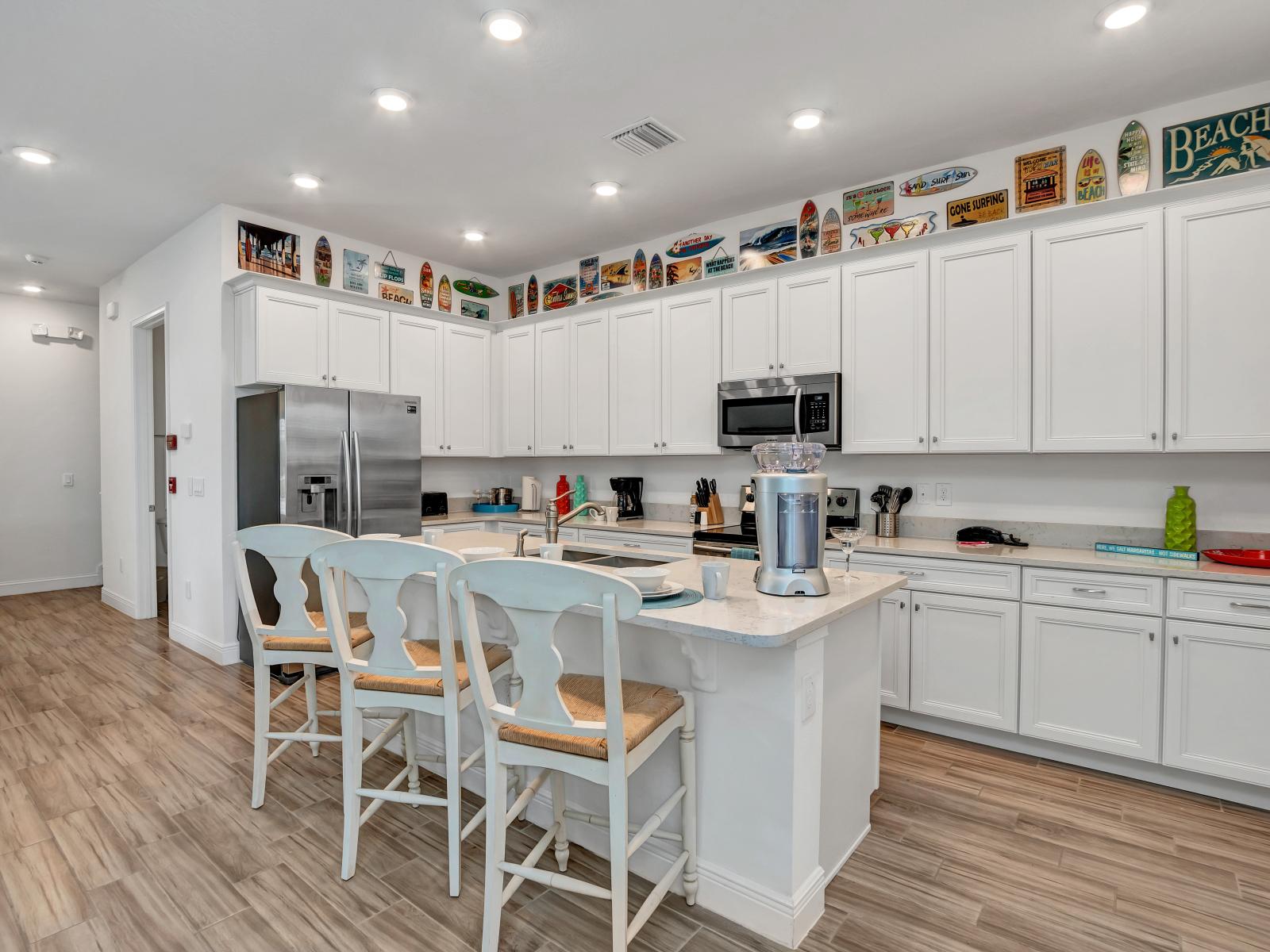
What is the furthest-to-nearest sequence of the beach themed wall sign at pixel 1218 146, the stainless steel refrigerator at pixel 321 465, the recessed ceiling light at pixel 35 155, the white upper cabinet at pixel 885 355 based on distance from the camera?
the stainless steel refrigerator at pixel 321 465
the white upper cabinet at pixel 885 355
the recessed ceiling light at pixel 35 155
the beach themed wall sign at pixel 1218 146

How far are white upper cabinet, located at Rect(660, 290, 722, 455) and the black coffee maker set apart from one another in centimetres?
52

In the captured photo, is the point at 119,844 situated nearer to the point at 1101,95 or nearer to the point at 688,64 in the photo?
the point at 688,64

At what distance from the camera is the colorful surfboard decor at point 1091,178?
3.09m

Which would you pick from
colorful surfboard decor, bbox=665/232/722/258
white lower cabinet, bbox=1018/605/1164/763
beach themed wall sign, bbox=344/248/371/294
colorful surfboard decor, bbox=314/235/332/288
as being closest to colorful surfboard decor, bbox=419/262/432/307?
beach themed wall sign, bbox=344/248/371/294

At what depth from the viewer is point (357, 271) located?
4738 millimetres

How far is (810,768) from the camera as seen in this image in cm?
177

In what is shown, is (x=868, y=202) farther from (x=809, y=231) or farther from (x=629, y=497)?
(x=629, y=497)

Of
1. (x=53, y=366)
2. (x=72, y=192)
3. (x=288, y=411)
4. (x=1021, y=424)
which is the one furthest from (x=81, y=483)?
(x=1021, y=424)

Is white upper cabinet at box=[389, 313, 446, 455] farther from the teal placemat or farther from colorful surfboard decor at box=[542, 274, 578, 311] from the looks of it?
the teal placemat

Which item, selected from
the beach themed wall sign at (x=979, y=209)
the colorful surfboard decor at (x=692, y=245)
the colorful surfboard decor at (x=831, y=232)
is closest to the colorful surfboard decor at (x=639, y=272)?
the colorful surfboard decor at (x=692, y=245)

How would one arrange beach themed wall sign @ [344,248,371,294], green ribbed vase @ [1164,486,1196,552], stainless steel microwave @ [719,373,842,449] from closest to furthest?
green ribbed vase @ [1164,486,1196,552] → stainless steel microwave @ [719,373,842,449] → beach themed wall sign @ [344,248,371,294]

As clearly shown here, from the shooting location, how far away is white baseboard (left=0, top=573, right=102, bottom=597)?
621cm

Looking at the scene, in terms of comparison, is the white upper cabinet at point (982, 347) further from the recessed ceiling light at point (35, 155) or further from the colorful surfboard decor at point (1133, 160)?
the recessed ceiling light at point (35, 155)

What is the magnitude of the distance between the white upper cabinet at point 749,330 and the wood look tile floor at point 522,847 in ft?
7.22
